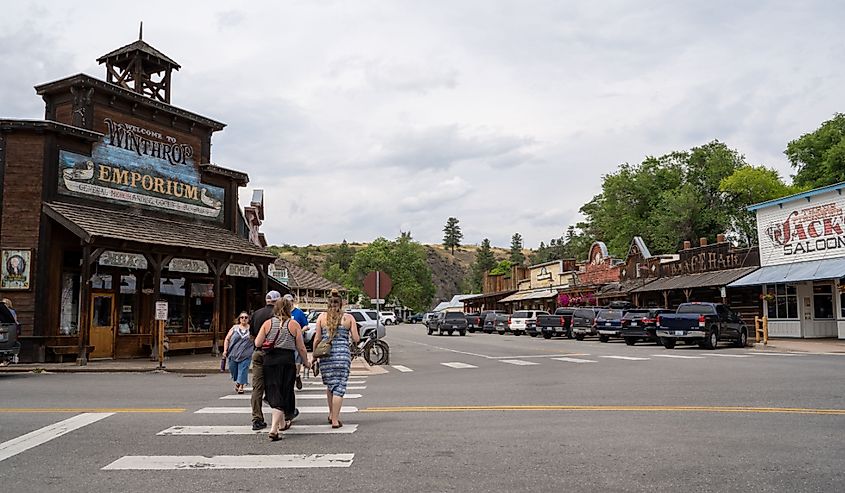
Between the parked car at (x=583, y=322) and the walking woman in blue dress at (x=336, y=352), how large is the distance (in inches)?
1140

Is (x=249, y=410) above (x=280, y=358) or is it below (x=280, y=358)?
below

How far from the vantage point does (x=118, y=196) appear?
22.3 meters

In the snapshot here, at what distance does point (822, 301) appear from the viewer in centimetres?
3142

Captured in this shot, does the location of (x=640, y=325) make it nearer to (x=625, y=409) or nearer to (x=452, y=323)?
(x=452, y=323)

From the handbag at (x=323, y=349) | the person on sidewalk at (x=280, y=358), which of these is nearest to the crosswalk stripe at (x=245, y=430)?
the person on sidewalk at (x=280, y=358)

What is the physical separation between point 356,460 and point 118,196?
1773 centimetres

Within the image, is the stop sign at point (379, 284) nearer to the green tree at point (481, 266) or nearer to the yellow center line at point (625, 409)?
the yellow center line at point (625, 409)

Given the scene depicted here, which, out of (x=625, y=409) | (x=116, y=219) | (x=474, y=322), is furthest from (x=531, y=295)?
(x=625, y=409)

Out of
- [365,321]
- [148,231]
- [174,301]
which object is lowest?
[365,321]

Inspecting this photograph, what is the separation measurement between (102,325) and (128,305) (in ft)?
3.76

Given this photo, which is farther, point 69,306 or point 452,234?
point 452,234

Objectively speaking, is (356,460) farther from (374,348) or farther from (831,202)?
(831,202)

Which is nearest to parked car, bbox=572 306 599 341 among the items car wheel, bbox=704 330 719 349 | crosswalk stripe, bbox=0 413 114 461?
car wheel, bbox=704 330 719 349

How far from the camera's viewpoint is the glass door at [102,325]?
21.5 metres
